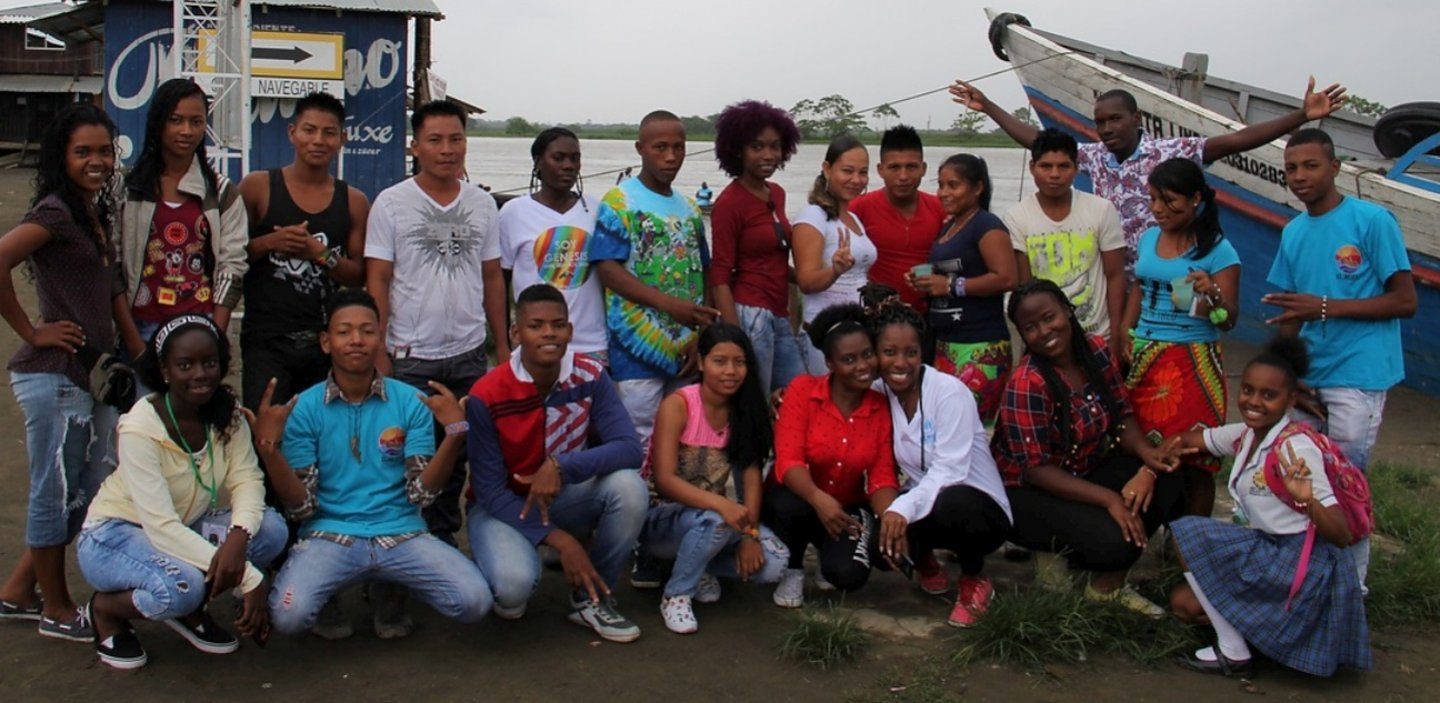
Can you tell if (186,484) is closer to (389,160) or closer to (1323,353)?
(1323,353)

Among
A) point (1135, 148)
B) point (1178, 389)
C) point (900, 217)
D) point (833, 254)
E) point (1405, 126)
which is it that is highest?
point (1405, 126)

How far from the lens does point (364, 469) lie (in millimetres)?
3873

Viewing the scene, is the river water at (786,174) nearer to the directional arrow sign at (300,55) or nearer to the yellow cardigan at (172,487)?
the directional arrow sign at (300,55)

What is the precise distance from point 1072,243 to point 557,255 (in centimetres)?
193

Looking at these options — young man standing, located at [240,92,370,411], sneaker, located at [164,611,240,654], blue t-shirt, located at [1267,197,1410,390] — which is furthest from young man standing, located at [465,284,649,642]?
blue t-shirt, located at [1267,197,1410,390]

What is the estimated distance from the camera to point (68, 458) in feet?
12.4

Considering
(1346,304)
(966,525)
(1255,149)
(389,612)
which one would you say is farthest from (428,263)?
(1255,149)

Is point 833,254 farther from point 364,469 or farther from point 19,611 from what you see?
point 19,611

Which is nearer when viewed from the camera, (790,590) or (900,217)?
(790,590)

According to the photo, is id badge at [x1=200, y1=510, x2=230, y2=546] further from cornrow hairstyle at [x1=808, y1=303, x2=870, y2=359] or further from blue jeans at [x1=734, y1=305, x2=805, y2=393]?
cornrow hairstyle at [x1=808, y1=303, x2=870, y2=359]

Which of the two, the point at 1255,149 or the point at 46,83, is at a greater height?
the point at 46,83

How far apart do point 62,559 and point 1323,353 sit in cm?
428

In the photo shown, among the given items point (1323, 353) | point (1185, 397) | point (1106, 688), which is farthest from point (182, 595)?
point (1323, 353)

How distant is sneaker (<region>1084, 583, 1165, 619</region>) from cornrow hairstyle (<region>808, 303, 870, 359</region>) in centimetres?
116
